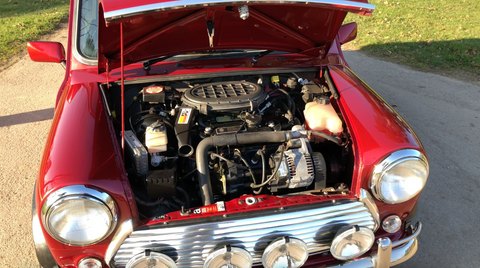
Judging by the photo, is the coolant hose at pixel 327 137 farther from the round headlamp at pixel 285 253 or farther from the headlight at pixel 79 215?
the headlight at pixel 79 215

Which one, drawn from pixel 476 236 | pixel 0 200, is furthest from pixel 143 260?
pixel 476 236

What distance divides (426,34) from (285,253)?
301 inches

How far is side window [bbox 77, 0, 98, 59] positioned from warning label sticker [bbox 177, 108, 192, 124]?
930 mm

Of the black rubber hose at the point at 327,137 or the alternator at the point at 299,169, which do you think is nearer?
the alternator at the point at 299,169

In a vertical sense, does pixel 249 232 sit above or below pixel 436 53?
above

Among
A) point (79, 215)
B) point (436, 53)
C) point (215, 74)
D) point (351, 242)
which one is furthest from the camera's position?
point (436, 53)

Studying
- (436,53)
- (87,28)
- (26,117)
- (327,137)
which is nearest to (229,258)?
(327,137)

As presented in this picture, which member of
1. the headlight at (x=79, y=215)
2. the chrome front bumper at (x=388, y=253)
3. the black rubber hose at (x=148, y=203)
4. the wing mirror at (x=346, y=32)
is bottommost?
the chrome front bumper at (x=388, y=253)

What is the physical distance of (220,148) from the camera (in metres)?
2.35

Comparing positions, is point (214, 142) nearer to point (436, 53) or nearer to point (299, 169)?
point (299, 169)

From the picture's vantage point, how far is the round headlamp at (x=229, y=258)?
5.92 ft

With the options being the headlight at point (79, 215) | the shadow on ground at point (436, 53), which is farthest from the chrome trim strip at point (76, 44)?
the shadow on ground at point (436, 53)

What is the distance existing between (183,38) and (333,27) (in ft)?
3.60

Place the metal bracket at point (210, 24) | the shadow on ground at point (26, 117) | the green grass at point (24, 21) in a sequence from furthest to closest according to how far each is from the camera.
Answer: the green grass at point (24, 21), the shadow on ground at point (26, 117), the metal bracket at point (210, 24)
